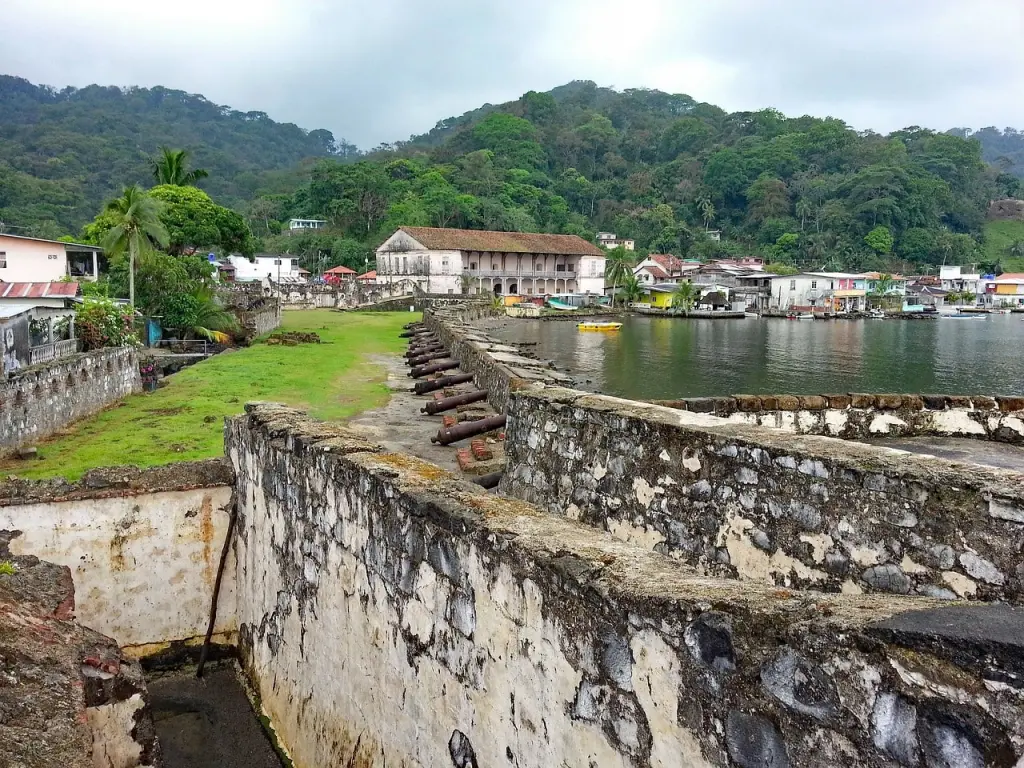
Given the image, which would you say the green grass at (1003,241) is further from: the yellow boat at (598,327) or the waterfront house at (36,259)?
the waterfront house at (36,259)

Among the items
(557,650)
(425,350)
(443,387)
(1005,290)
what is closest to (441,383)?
(443,387)

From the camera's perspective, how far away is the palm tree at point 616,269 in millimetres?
90562

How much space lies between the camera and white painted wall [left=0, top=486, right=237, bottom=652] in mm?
7090

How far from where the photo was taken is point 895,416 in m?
8.85

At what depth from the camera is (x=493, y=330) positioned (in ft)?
191

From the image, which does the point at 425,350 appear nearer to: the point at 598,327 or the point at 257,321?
the point at 257,321

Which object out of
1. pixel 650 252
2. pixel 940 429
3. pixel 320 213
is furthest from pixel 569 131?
pixel 940 429

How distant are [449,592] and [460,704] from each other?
589 millimetres

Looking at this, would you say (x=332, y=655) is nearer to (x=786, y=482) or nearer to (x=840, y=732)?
(x=786, y=482)

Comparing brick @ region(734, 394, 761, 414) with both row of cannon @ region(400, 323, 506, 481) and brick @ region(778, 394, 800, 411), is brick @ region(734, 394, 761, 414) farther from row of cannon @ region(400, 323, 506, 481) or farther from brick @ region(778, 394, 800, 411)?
row of cannon @ region(400, 323, 506, 481)

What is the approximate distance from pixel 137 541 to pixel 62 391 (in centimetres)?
1108

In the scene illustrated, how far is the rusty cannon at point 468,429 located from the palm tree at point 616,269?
260 ft

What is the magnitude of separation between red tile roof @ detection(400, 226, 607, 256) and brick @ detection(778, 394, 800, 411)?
71.1 meters

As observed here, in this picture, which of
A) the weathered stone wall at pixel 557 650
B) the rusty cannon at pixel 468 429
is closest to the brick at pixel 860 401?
the rusty cannon at pixel 468 429
